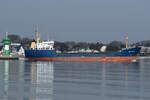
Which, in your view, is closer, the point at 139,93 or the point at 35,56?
the point at 139,93

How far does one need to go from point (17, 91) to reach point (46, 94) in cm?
155

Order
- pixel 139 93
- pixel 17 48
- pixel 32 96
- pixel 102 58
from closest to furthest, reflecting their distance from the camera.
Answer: pixel 32 96 → pixel 139 93 → pixel 102 58 → pixel 17 48

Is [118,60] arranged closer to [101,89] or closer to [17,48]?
[101,89]

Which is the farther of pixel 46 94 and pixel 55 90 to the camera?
pixel 55 90

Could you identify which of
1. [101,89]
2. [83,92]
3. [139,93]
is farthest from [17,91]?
[139,93]

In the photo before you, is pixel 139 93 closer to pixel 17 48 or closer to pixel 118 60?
pixel 118 60

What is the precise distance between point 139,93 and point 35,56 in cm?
4187

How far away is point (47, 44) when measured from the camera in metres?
58.0

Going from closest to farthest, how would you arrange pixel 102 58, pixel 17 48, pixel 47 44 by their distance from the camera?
pixel 102 58, pixel 47 44, pixel 17 48

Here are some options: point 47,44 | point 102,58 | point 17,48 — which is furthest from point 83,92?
point 17,48

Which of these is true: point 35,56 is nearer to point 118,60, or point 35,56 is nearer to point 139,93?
point 118,60

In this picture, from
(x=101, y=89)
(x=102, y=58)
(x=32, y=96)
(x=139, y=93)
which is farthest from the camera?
(x=102, y=58)

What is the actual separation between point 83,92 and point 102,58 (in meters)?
38.9

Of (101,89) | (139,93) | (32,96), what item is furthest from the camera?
(101,89)
